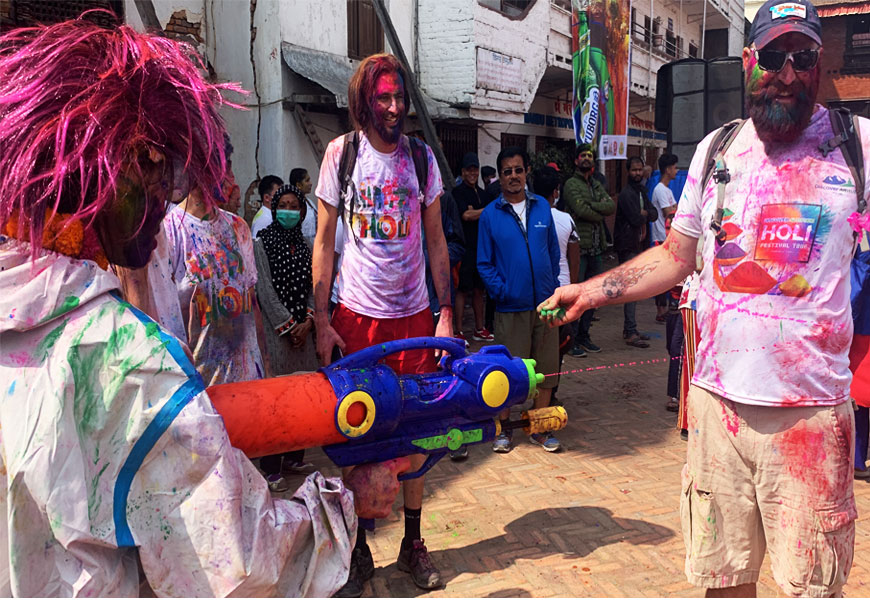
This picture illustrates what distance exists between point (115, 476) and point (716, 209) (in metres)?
1.96

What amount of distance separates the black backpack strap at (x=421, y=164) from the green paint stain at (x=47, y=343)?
Result: 236 cm

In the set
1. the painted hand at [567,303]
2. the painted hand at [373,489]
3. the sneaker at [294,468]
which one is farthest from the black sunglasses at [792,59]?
the sneaker at [294,468]

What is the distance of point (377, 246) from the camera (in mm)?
3496

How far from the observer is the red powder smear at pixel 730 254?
234 centimetres

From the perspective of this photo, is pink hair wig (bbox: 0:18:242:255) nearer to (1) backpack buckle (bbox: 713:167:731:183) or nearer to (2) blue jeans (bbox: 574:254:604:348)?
(1) backpack buckle (bbox: 713:167:731:183)

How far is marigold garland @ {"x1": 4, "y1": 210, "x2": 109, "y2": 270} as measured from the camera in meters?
1.46

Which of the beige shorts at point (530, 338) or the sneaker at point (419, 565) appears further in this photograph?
the beige shorts at point (530, 338)

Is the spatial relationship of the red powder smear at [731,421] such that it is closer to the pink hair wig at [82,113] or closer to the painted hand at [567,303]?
the painted hand at [567,303]

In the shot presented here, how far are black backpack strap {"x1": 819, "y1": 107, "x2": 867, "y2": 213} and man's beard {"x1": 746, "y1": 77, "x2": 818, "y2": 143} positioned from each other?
0.31 ft

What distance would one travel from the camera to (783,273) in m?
2.27

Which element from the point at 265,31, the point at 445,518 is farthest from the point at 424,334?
the point at 265,31

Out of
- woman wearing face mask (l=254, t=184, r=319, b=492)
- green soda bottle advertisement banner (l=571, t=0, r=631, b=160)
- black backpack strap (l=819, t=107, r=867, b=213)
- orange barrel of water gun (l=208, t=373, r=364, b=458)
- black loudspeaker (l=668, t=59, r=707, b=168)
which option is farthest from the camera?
green soda bottle advertisement banner (l=571, t=0, r=631, b=160)

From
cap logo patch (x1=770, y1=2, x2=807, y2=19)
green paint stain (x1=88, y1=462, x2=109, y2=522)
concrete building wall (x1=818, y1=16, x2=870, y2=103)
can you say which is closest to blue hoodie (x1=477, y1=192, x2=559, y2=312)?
cap logo patch (x1=770, y1=2, x2=807, y2=19)

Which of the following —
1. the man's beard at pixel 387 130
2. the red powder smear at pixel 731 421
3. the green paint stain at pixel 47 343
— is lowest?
the red powder smear at pixel 731 421
